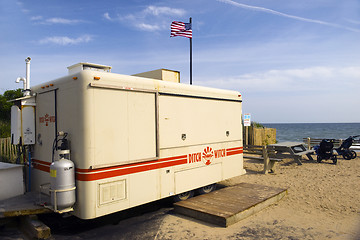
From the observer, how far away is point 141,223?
5500 mm

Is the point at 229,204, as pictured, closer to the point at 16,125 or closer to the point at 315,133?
the point at 16,125

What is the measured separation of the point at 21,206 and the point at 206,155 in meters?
3.98

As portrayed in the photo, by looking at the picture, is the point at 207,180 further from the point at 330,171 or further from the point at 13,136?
the point at 330,171

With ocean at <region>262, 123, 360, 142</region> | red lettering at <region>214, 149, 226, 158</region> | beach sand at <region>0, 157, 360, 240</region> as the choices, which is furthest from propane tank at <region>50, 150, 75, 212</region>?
ocean at <region>262, 123, 360, 142</region>

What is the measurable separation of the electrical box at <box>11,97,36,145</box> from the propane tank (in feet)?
5.34

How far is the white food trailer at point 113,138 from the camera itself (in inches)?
178

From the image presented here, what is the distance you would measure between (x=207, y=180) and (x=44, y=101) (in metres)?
4.05

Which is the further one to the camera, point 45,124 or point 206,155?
point 206,155

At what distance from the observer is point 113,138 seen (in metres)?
4.84

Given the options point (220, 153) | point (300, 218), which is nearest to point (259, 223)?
point (300, 218)

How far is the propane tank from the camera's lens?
4.36m

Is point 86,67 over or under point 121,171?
over

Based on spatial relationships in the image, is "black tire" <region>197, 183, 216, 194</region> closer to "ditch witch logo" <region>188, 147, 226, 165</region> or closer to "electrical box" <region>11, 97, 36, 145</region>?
"ditch witch logo" <region>188, 147, 226, 165</region>

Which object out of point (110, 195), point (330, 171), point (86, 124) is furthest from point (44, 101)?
point (330, 171)
